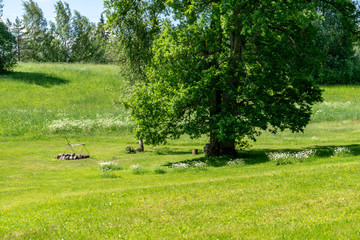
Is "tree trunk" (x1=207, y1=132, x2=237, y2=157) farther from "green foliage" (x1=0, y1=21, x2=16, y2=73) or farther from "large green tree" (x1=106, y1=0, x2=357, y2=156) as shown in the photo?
"green foliage" (x1=0, y1=21, x2=16, y2=73)

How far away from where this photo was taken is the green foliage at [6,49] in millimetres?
67500

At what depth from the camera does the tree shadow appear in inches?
2670

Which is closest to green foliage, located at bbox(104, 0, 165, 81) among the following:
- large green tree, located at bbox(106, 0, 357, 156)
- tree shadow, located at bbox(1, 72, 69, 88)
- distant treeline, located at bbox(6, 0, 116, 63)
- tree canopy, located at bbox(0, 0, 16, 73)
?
large green tree, located at bbox(106, 0, 357, 156)

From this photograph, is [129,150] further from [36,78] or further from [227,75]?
[36,78]

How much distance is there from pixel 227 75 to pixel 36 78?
54.9 m

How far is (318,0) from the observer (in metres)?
23.0

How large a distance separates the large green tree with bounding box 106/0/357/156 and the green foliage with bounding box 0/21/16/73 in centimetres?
5089

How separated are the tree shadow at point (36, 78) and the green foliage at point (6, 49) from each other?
185cm

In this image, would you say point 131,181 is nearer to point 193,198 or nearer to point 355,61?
point 193,198

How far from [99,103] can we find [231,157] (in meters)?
38.4

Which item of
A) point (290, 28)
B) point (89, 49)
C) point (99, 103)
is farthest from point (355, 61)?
point (89, 49)

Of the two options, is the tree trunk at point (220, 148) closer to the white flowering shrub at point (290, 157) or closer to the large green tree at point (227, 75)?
the large green tree at point (227, 75)

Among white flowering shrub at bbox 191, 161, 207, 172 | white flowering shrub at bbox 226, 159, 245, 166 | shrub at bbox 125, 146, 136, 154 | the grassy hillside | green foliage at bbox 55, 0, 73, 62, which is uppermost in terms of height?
green foliage at bbox 55, 0, 73, 62

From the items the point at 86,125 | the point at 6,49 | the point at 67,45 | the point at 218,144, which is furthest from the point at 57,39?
the point at 218,144
